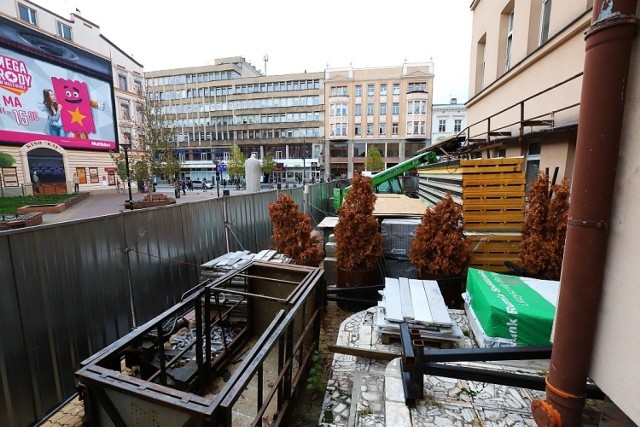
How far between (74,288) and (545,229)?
6552 millimetres

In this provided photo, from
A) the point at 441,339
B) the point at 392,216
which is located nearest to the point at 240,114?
the point at 392,216

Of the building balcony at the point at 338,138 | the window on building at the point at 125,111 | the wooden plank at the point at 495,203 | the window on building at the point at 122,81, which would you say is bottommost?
the wooden plank at the point at 495,203

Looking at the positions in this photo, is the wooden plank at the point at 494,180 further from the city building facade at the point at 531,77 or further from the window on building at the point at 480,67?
the window on building at the point at 480,67

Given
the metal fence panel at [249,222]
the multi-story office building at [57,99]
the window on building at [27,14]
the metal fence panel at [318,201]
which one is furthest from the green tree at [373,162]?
the window on building at [27,14]

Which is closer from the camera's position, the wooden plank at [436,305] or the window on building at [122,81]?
the wooden plank at [436,305]

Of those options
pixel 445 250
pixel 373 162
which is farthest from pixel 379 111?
pixel 445 250

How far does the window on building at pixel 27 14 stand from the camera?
24375mm

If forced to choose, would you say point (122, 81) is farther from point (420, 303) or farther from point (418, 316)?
point (418, 316)

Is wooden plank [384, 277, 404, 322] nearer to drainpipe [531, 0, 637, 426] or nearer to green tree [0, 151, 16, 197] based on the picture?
drainpipe [531, 0, 637, 426]

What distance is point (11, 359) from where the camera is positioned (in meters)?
3.09

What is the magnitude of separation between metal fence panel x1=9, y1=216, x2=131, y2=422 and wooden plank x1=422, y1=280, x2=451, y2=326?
4.40 m

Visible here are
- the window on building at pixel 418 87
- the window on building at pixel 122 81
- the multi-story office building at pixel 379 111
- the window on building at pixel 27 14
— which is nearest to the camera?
the window on building at pixel 27 14

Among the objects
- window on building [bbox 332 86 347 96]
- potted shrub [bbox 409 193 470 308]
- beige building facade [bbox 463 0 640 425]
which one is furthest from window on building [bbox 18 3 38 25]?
potted shrub [bbox 409 193 470 308]

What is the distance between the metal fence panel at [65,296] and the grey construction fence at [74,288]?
0.04 feet
